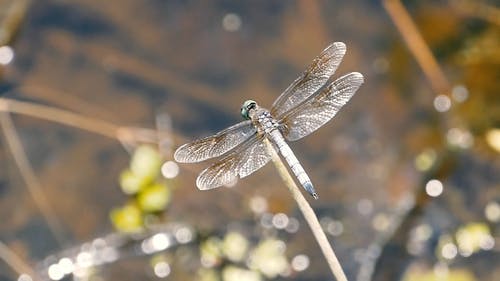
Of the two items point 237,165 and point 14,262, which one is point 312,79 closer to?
point 237,165

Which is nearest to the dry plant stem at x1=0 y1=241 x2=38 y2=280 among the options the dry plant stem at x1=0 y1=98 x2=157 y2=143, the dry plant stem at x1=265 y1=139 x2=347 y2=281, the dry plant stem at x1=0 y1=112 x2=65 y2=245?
the dry plant stem at x1=0 y1=112 x2=65 y2=245

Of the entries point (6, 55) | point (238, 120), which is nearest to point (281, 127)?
point (238, 120)

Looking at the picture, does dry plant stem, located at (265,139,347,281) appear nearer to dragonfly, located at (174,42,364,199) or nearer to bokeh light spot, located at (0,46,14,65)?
dragonfly, located at (174,42,364,199)

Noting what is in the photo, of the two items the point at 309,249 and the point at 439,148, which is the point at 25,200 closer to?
the point at 309,249

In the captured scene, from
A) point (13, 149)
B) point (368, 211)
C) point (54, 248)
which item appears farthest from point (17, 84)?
point (368, 211)

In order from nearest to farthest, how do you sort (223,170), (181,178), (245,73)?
(223,170), (181,178), (245,73)

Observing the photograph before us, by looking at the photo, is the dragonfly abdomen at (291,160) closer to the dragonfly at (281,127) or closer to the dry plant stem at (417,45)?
the dragonfly at (281,127)

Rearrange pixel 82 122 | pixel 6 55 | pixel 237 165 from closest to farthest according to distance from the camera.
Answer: pixel 237 165 → pixel 82 122 → pixel 6 55
